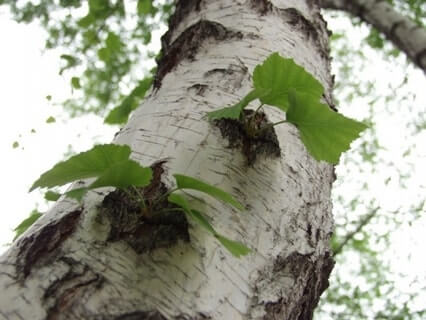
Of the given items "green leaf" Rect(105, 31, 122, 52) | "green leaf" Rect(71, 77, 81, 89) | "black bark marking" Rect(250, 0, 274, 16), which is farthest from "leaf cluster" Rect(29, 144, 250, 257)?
"green leaf" Rect(71, 77, 81, 89)

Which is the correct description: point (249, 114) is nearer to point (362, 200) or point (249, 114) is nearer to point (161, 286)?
point (161, 286)

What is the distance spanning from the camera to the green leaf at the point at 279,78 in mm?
716

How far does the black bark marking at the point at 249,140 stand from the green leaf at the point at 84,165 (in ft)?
0.75

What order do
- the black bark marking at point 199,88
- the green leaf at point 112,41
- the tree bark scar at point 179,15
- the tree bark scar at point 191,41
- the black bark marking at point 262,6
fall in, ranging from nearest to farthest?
the black bark marking at point 199,88
the tree bark scar at point 191,41
the black bark marking at point 262,6
the tree bark scar at point 179,15
the green leaf at point 112,41

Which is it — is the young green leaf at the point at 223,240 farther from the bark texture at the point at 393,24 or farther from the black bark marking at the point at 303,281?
the bark texture at the point at 393,24

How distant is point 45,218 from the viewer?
0.67 metres

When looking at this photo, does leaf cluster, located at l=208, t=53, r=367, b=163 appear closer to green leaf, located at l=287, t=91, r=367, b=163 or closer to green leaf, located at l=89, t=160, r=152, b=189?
green leaf, located at l=287, t=91, r=367, b=163

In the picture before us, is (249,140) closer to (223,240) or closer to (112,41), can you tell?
(223,240)

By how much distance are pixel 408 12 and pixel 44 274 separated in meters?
4.29

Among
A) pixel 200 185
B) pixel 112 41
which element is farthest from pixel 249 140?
pixel 112 41

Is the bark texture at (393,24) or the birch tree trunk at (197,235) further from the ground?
the bark texture at (393,24)

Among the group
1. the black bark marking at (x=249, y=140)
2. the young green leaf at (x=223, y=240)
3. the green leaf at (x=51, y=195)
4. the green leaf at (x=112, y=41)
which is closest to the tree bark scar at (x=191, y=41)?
the black bark marking at (x=249, y=140)

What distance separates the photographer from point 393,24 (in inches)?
112

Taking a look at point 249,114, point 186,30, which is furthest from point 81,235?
point 186,30
